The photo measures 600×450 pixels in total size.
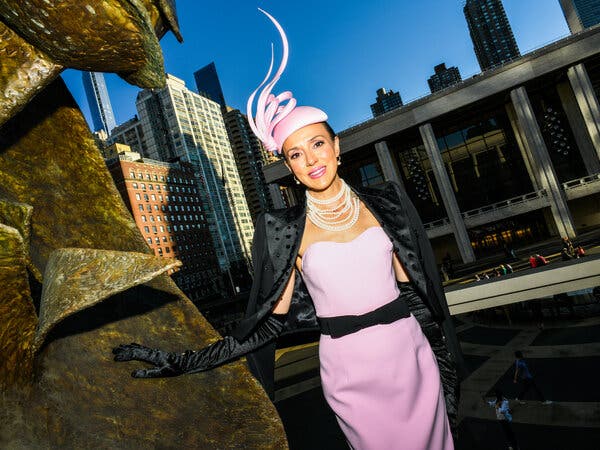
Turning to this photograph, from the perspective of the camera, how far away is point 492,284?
92.8 inches

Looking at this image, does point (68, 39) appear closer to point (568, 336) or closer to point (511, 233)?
point (568, 336)

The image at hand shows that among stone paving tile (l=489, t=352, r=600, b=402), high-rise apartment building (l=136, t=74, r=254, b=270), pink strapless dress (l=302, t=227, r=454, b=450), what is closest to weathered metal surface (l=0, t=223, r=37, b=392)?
pink strapless dress (l=302, t=227, r=454, b=450)

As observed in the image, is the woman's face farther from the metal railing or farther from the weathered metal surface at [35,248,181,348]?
the metal railing

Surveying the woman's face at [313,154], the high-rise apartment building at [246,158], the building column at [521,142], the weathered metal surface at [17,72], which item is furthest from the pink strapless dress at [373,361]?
the high-rise apartment building at [246,158]

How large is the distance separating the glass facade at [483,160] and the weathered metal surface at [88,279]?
39192 mm

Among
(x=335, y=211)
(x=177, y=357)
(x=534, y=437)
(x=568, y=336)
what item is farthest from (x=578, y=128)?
(x=177, y=357)

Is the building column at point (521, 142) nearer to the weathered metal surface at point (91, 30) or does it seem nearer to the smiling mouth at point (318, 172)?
the smiling mouth at point (318, 172)

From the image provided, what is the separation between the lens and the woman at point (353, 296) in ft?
5.75

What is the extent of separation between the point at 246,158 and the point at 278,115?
13191 centimetres

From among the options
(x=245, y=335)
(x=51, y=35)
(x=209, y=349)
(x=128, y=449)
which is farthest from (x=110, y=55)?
(x=245, y=335)

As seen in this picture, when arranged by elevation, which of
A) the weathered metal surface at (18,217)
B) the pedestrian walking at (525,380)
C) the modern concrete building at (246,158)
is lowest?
the pedestrian walking at (525,380)

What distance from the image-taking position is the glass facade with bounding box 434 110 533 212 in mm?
34031

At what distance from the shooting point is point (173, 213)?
276 feet

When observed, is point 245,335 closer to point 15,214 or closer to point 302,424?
point 15,214
